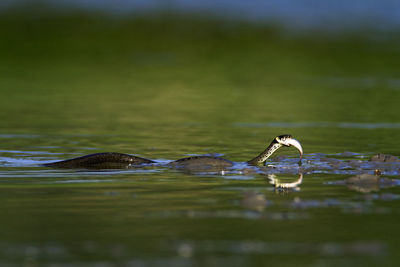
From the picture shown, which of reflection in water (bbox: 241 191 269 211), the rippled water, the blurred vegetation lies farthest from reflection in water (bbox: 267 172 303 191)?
the blurred vegetation

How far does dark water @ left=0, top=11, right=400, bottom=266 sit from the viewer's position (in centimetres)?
812

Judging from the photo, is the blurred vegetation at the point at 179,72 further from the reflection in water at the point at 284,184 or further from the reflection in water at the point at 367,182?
the reflection in water at the point at 367,182

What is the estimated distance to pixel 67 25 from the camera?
2083 inches

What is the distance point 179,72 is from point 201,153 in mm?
21693

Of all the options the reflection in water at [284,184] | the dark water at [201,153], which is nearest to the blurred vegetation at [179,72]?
the dark water at [201,153]

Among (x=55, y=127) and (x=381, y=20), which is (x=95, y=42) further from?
(x=55, y=127)

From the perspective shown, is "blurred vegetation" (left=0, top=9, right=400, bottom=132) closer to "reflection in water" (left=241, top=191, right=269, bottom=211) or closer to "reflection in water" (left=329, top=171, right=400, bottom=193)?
"reflection in water" (left=329, top=171, right=400, bottom=193)

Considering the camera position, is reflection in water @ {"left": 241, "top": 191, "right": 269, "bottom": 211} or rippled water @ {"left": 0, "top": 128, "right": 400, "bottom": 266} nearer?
rippled water @ {"left": 0, "top": 128, "right": 400, "bottom": 266}

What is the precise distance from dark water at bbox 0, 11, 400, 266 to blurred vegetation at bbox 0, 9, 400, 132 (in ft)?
0.37

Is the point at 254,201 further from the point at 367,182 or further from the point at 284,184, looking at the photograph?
the point at 367,182

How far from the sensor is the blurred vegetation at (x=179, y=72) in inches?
891

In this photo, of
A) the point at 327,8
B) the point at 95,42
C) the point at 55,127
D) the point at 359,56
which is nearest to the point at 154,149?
the point at 55,127

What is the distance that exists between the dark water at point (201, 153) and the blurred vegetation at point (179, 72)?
11 cm

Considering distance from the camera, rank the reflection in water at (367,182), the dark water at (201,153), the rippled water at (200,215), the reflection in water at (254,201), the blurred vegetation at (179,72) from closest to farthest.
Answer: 1. the rippled water at (200,215)
2. the dark water at (201,153)
3. the reflection in water at (254,201)
4. the reflection in water at (367,182)
5. the blurred vegetation at (179,72)
